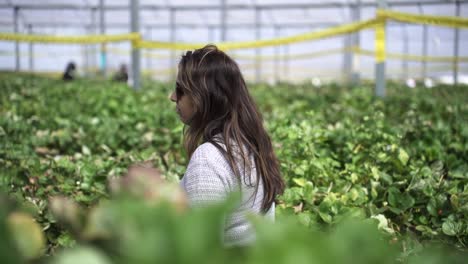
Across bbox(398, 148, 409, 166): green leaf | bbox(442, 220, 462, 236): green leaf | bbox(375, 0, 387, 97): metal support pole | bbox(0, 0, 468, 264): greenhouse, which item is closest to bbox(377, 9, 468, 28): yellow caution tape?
bbox(0, 0, 468, 264): greenhouse

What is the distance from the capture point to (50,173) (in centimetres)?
313

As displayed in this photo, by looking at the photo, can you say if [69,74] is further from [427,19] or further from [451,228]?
[451,228]

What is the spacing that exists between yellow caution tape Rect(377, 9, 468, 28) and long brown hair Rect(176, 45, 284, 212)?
481 centimetres

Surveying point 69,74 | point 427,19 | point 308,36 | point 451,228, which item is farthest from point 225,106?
point 69,74

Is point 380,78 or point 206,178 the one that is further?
point 380,78

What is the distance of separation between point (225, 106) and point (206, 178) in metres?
0.30

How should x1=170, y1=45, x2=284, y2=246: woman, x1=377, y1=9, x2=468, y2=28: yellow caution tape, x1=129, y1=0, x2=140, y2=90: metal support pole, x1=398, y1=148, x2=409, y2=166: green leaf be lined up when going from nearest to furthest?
1. x1=170, y1=45, x2=284, y2=246: woman
2. x1=398, y1=148, x2=409, y2=166: green leaf
3. x1=377, y1=9, x2=468, y2=28: yellow caution tape
4. x1=129, y1=0, x2=140, y2=90: metal support pole

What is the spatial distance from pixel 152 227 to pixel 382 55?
6.82 metres

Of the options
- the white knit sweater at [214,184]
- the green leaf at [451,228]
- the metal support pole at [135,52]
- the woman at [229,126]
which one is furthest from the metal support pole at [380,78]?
the white knit sweater at [214,184]

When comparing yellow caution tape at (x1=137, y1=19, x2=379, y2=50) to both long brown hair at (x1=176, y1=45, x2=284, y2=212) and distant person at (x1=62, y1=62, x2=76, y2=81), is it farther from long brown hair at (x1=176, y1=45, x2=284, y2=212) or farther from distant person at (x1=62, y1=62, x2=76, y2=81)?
long brown hair at (x1=176, y1=45, x2=284, y2=212)

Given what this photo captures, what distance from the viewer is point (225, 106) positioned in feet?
7.34

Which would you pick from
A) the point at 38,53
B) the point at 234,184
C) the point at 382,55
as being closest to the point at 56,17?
the point at 38,53

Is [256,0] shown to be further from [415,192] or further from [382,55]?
[415,192]

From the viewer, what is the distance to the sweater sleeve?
6.62 feet
